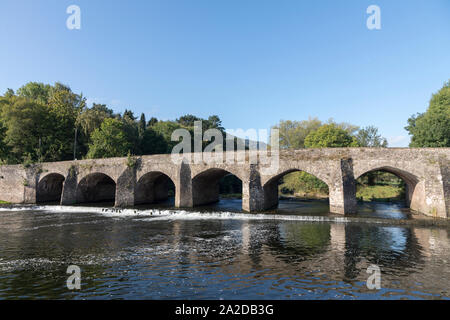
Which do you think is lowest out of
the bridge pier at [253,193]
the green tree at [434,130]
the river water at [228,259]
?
the river water at [228,259]

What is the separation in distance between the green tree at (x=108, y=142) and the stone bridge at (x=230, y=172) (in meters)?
7.01

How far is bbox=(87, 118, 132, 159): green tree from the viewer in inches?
1850

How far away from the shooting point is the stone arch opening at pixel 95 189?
37.6 meters

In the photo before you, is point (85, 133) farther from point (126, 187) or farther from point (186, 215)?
point (186, 215)

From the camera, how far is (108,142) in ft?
155

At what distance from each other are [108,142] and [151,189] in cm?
1619

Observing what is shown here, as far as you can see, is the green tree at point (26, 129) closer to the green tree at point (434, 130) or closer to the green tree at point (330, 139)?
the green tree at point (330, 139)

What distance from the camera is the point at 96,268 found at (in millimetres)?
11047

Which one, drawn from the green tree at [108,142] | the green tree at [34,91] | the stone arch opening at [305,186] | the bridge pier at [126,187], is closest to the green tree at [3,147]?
the green tree at [108,142]

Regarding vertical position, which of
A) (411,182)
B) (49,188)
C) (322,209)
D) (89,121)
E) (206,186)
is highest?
(89,121)

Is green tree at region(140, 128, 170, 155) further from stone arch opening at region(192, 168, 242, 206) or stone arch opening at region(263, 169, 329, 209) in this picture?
stone arch opening at region(263, 169, 329, 209)

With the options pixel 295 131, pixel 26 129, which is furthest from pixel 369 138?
pixel 26 129
